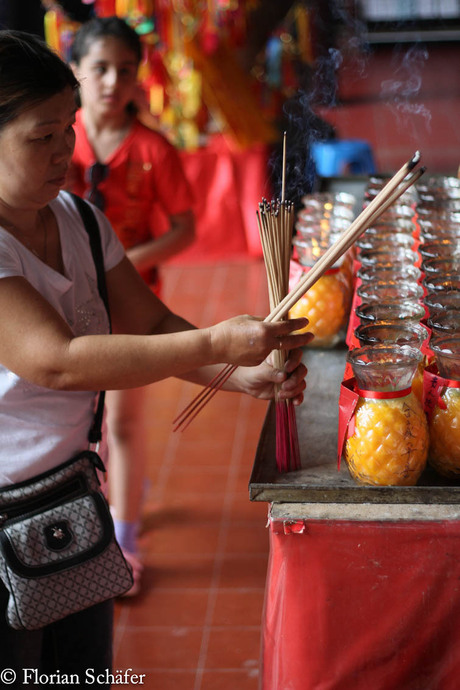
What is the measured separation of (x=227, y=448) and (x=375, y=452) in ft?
6.78

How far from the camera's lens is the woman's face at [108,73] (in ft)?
7.66

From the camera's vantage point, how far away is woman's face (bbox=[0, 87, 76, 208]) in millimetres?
1253

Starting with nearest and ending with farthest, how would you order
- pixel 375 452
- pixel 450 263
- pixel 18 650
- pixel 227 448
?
1. pixel 375 452
2. pixel 18 650
3. pixel 450 263
4. pixel 227 448

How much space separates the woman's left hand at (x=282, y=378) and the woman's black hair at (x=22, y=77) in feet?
1.76

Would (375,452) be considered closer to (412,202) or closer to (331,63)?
(412,202)

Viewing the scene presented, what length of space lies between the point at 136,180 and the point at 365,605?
1.49 meters

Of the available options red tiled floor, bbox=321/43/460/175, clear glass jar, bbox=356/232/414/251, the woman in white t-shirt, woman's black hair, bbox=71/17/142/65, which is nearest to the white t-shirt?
the woman in white t-shirt

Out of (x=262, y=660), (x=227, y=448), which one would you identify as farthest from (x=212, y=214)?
(x=262, y=660)

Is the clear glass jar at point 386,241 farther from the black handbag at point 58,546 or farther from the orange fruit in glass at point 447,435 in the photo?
the black handbag at point 58,546

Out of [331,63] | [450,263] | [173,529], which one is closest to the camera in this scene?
[450,263]

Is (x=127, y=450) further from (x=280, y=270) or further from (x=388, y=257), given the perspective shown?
(x=280, y=270)

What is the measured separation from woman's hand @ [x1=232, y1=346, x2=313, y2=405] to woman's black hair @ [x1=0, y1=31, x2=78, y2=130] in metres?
0.54

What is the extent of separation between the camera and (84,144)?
2.44 m

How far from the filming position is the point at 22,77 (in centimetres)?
125
